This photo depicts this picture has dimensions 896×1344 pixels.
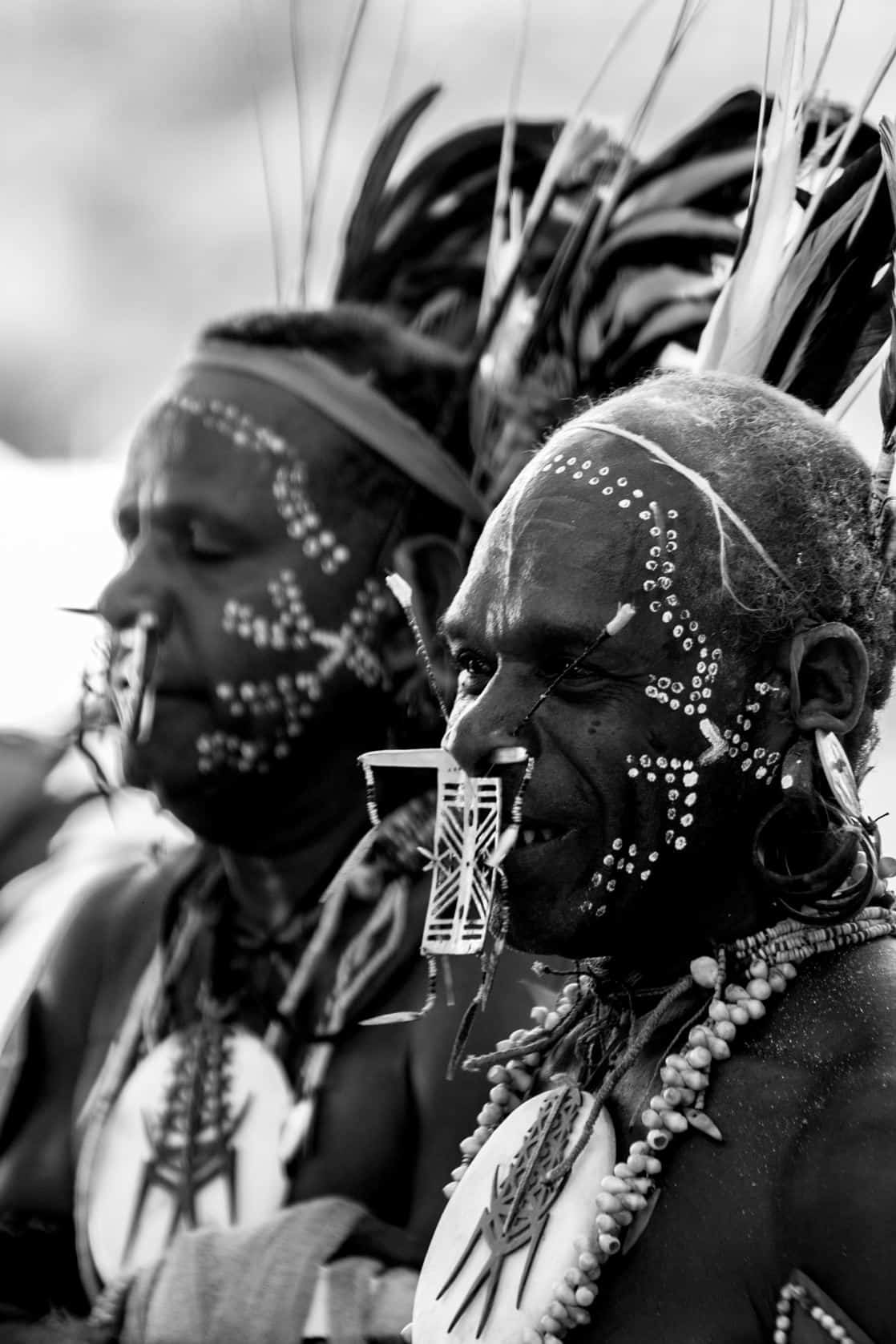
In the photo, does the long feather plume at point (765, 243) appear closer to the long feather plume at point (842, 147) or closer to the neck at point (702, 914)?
the long feather plume at point (842, 147)

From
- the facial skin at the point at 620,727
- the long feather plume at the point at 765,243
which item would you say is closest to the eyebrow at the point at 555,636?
the facial skin at the point at 620,727

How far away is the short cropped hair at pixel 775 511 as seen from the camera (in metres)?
2.13

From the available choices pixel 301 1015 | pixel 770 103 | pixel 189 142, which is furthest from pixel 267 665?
pixel 189 142

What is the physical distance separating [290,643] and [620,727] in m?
1.43

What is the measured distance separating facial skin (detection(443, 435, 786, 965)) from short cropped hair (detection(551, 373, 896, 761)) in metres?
0.04

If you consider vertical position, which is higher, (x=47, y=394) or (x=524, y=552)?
(x=524, y=552)

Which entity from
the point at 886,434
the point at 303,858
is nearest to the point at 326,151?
the point at 303,858

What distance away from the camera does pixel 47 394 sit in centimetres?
463

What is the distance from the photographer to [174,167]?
555 centimetres

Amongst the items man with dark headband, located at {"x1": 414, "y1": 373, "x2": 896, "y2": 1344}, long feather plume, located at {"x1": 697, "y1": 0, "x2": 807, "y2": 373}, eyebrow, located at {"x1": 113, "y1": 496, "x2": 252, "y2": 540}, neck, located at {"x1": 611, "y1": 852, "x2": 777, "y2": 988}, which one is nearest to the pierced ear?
man with dark headband, located at {"x1": 414, "y1": 373, "x2": 896, "y2": 1344}

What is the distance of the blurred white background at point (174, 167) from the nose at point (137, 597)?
0.32m

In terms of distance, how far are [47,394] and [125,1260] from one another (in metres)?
1.98

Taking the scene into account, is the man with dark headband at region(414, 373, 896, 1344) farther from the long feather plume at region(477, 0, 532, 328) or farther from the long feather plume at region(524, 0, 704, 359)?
the long feather plume at region(477, 0, 532, 328)

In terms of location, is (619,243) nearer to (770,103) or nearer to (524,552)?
(770,103)
